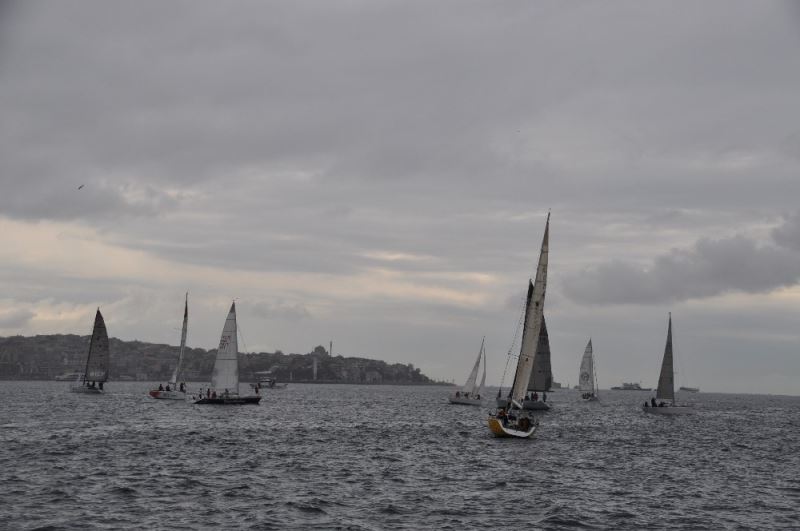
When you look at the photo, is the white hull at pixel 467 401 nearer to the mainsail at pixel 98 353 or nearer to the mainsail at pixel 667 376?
the mainsail at pixel 667 376

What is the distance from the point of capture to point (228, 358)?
104 meters

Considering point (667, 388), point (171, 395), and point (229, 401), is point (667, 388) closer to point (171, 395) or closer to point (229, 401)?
point (229, 401)

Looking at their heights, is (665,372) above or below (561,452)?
above

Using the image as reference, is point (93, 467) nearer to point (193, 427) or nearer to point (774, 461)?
point (193, 427)

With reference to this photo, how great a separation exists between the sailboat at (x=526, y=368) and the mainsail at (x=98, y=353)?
3233 inches

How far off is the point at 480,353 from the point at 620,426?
130ft

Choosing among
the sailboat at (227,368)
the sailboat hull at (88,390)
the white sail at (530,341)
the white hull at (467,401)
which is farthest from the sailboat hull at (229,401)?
the white sail at (530,341)

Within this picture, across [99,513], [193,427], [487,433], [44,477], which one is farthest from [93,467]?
[487,433]

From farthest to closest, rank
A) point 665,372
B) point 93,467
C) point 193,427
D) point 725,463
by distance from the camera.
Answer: point 665,372 → point 193,427 → point 725,463 → point 93,467

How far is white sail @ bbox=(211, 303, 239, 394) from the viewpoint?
104 metres

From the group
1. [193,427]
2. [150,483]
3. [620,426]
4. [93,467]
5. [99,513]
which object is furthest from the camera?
[620,426]

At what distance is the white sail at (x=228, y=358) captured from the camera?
10381 cm

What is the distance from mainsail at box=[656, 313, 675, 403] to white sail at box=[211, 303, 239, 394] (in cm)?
5908

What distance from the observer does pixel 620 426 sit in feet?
320
